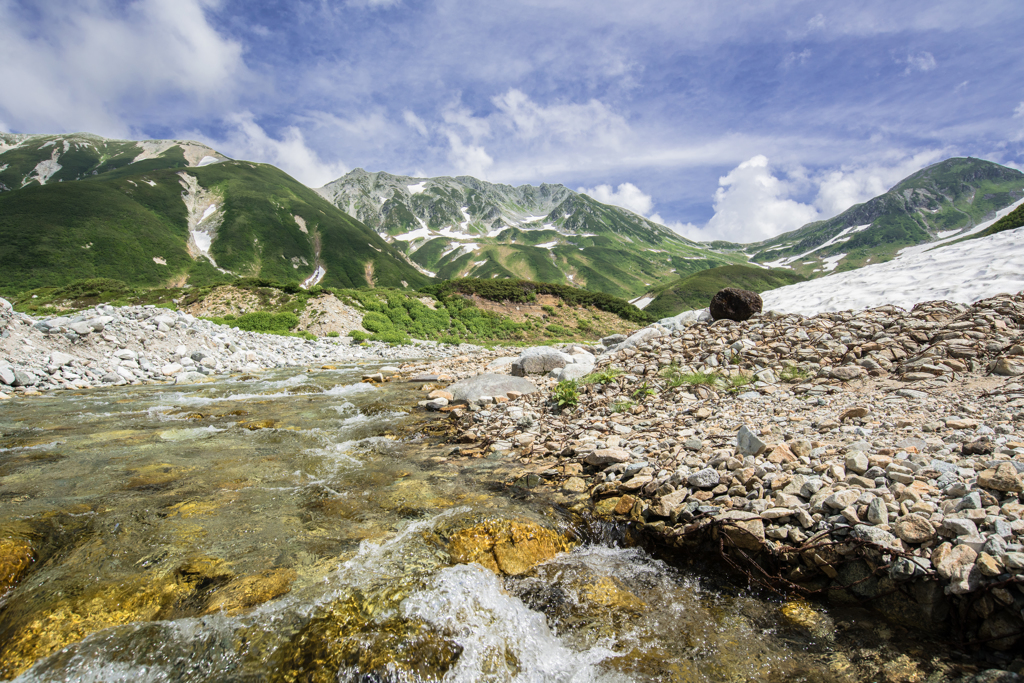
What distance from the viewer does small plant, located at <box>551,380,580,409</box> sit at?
952cm

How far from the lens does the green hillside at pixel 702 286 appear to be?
115 metres

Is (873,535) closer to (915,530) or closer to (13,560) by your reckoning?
(915,530)

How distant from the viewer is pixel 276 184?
13875 cm

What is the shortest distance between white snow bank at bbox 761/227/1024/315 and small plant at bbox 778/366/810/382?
11.0ft

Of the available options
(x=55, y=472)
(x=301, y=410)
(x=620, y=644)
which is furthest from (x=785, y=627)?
(x=301, y=410)

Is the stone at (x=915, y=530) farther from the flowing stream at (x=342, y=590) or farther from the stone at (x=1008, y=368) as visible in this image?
the stone at (x=1008, y=368)

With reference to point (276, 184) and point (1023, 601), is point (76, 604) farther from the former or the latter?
point (276, 184)

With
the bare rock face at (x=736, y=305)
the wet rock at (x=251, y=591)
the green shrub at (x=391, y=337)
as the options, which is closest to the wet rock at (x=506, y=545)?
the wet rock at (x=251, y=591)

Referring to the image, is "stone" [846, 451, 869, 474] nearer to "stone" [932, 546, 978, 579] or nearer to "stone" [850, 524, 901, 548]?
"stone" [850, 524, 901, 548]

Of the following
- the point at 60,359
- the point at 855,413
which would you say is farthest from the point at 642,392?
the point at 60,359

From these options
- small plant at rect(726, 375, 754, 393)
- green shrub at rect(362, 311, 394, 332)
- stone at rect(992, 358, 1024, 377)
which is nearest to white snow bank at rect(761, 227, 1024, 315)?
stone at rect(992, 358, 1024, 377)

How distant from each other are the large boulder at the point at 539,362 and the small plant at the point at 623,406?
22.5 ft

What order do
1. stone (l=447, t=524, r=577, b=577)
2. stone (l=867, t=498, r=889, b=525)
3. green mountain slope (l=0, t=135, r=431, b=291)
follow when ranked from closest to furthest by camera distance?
stone (l=867, t=498, r=889, b=525)
stone (l=447, t=524, r=577, b=577)
green mountain slope (l=0, t=135, r=431, b=291)

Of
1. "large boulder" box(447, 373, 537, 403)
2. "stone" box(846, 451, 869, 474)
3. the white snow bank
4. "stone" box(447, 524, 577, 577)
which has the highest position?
the white snow bank
